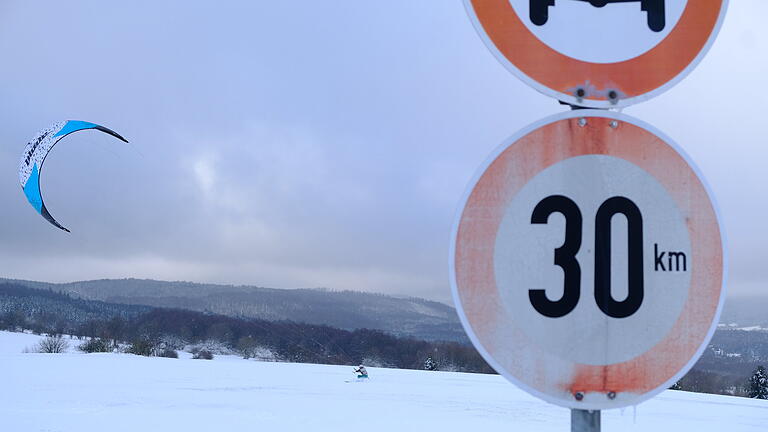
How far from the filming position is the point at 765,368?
47156 millimetres

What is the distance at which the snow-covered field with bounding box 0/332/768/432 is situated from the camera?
17.0m

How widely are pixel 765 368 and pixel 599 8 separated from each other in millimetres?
53720

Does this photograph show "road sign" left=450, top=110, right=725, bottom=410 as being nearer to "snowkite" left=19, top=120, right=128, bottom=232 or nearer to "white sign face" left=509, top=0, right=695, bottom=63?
"white sign face" left=509, top=0, right=695, bottom=63

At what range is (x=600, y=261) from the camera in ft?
4.49

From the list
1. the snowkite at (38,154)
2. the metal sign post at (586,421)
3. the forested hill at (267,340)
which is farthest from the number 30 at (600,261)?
the forested hill at (267,340)

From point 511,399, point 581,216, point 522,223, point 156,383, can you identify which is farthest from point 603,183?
point 156,383

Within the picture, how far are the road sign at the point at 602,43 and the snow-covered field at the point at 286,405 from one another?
618 inches

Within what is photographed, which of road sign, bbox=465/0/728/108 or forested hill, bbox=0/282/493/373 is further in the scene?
forested hill, bbox=0/282/493/373

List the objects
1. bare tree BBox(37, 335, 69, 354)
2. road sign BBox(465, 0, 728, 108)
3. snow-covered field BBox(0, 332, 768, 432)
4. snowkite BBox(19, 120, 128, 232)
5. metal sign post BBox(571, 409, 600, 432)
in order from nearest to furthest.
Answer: metal sign post BBox(571, 409, 600, 432)
road sign BBox(465, 0, 728, 108)
snowkite BBox(19, 120, 128, 232)
snow-covered field BBox(0, 332, 768, 432)
bare tree BBox(37, 335, 69, 354)

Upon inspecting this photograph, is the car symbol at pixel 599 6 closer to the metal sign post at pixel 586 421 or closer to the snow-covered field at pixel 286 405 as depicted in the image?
the metal sign post at pixel 586 421

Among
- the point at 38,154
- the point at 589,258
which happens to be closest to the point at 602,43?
the point at 589,258

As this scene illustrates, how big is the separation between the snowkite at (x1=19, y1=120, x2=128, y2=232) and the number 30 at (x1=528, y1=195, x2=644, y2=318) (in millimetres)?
13306

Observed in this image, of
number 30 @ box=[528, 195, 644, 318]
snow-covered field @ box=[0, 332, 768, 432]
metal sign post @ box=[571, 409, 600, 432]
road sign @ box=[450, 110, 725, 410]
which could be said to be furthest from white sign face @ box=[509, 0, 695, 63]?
snow-covered field @ box=[0, 332, 768, 432]

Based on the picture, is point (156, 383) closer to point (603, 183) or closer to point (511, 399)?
point (511, 399)
